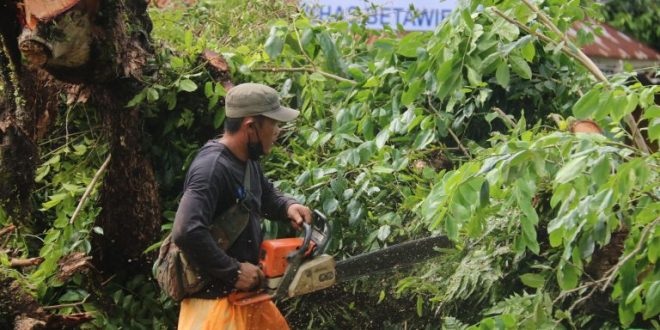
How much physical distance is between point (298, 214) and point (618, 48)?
7996mm

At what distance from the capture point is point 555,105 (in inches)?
226

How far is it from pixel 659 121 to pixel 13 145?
315 cm

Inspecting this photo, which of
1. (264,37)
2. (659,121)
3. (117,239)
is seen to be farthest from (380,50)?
(659,121)

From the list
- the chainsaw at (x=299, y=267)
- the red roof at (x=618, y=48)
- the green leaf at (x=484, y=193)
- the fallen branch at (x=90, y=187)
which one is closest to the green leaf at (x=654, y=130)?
the green leaf at (x=484, y=193)

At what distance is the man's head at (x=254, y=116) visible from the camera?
422cm

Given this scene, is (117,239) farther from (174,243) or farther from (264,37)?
(264,37)

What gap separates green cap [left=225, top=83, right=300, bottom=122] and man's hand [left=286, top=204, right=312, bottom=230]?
0.47 meters

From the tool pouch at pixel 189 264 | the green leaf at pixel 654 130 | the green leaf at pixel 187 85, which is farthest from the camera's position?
the green leaf at pixel 187 85

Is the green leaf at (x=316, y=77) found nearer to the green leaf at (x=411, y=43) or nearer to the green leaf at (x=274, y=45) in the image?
the green leaf at (x=274, y=45)

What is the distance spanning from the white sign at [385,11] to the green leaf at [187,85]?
1.51 m

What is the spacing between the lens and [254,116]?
4.23 m

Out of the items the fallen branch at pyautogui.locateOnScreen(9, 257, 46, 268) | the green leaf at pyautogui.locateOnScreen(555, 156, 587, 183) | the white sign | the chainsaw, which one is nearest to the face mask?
the chainsaw

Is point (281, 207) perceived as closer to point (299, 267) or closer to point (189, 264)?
point (299, 267)

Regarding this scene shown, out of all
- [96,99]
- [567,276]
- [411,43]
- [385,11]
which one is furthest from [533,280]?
[385,11]
